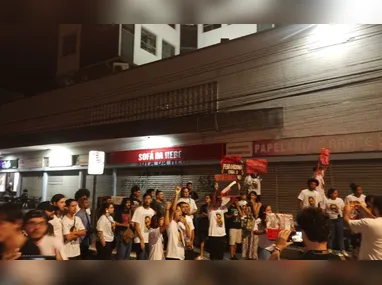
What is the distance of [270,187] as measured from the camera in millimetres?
6254

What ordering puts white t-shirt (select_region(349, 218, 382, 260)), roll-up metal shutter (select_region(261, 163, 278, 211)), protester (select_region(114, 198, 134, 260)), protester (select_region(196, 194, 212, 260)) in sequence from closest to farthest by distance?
white t-shirt (select_region(349, 218, 382, 260)), protester (select_region(114, 198, 134, 260)), protester (select_region(196, 194, 212, 260)), roll-up metal shutter (select_region(261, 163, 278, 211))

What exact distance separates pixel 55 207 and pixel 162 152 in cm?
423

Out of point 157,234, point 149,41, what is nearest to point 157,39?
point 149,41

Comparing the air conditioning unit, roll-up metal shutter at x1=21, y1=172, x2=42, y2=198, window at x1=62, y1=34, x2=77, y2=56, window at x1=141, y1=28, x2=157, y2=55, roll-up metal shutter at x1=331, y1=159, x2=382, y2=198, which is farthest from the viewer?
window at x1=141, y1=28, x2=157, y2=55

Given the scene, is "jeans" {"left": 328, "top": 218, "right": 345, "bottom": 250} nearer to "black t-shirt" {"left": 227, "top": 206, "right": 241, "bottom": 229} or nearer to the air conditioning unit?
"black t-shirt" {"left": 227, "top": 206, "right": 241, "bottom": 229}

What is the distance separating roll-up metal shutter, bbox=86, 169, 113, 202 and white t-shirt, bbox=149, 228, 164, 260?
4.68 m

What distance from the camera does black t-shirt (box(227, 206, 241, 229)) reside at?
5109 mm

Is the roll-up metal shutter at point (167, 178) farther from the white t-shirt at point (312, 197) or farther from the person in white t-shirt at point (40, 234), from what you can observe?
the person in white t-shirt at point (40, 234)

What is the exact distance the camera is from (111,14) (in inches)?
33.9

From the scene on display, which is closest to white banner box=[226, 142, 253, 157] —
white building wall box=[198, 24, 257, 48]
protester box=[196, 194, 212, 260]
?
protester box=[196, 194, 212, 260]

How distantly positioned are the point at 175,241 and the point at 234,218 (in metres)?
1.71

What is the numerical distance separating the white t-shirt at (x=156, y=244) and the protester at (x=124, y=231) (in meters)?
0.53

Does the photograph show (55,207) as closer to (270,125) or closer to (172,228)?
(172,228)

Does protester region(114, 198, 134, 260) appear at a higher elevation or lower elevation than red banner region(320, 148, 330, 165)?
lower
